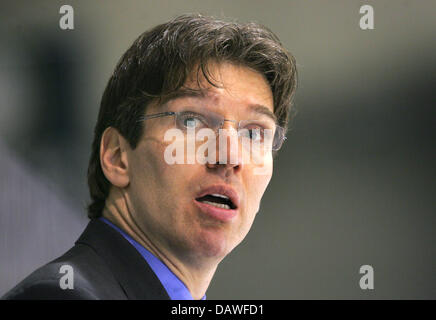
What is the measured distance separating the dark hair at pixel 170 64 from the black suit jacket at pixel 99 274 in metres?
0.21

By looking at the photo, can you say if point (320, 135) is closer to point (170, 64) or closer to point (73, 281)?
point (170, 64)

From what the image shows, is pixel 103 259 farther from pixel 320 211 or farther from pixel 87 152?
pixel 320 211

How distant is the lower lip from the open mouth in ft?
0.04

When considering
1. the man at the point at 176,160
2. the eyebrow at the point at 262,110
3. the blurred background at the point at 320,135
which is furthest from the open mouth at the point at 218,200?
the blurred background at the point at 320,135

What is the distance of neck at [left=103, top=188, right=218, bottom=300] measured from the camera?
152 centimetres

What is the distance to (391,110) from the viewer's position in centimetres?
241

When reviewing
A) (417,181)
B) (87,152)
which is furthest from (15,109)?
(417,181)

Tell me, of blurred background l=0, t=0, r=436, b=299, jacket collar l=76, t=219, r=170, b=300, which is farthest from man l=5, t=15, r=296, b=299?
blurred background l=0, t=0, r=436, b=299

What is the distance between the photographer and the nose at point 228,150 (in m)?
1.47

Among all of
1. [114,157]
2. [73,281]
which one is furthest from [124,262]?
[114,157]

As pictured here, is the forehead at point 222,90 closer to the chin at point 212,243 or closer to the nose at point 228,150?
the nose at point 228,150

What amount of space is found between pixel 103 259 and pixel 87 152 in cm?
66

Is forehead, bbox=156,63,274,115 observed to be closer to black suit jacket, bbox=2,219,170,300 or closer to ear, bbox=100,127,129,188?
ear, bbox=100,127,129,188
